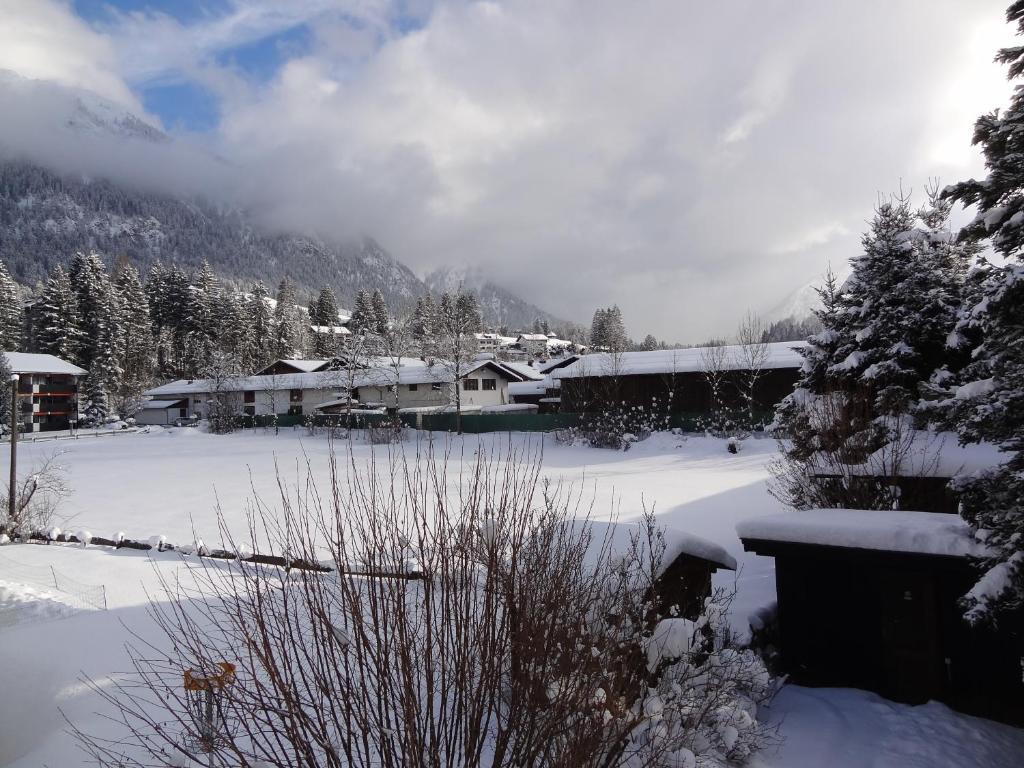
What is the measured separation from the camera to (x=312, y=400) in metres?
53.9

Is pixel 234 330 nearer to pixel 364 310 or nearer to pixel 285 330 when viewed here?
pixel 285 330

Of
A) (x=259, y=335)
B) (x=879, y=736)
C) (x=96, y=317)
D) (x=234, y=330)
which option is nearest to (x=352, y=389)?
(x=234, y=330)

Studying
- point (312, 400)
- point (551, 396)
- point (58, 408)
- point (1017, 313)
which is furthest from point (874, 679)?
point (58, 408)

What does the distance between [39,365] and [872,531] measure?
2597 inches

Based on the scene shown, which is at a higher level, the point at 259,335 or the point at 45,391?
the point at 259,335

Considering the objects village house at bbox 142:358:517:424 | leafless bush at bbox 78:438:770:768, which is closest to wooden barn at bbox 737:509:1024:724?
leafless bush at bbox 78:438:770:768

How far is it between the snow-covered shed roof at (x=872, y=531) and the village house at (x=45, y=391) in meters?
61.8

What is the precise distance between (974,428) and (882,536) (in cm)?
148

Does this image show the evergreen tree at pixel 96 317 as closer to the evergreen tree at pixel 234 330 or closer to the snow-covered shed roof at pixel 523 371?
the evergreen tree at pixel 234 330

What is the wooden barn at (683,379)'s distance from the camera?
32812 mm

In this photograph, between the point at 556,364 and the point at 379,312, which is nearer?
the point at 556,364

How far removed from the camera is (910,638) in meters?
6.18

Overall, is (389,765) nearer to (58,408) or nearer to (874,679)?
(874,679)

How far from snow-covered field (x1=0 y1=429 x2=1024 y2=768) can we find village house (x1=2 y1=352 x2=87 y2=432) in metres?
36.6
